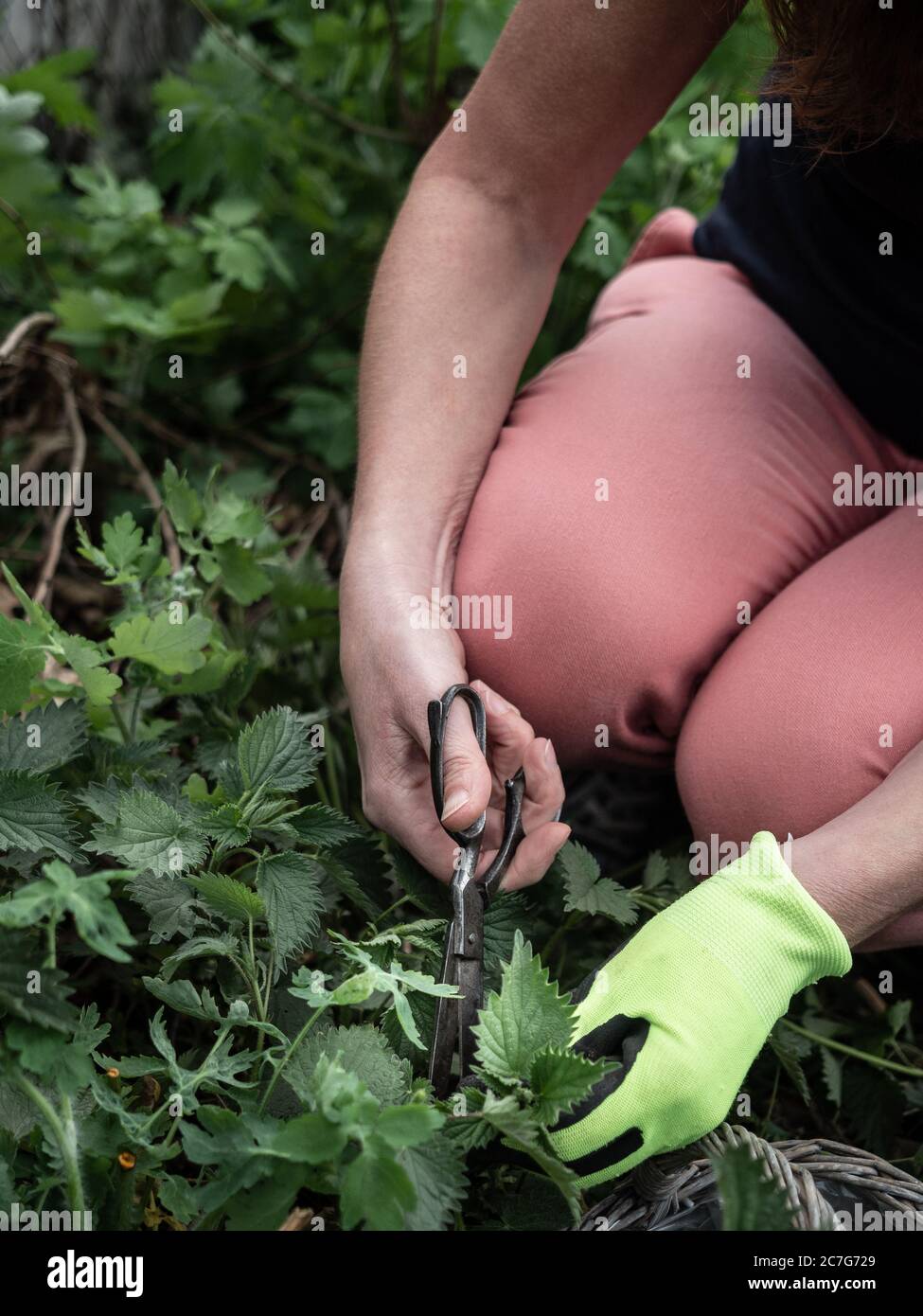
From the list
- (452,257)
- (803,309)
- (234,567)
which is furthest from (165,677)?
(803,309)

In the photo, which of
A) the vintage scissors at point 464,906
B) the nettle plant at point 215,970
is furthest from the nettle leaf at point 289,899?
the vintage scissors at point 464,906

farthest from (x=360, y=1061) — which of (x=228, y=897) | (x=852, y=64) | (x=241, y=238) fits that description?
(x=241, y=238)

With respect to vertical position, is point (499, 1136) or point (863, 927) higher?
point (863, 927)

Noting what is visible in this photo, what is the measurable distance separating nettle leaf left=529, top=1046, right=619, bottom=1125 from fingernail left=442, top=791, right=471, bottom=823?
201 millimetres

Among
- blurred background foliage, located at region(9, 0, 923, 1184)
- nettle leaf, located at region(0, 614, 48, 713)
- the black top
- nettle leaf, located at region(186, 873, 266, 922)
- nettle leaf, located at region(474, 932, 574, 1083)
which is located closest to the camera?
nettle leaf, located at region(474, 932, 574, 1083)

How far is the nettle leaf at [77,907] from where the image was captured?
2.45ft

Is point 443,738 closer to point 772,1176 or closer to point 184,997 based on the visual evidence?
point 184,997

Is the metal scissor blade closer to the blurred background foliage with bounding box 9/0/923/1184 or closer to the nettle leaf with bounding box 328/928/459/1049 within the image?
the nettle leaf with bounding box 328/928/459/1049

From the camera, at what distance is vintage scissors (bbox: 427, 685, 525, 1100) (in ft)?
3.10

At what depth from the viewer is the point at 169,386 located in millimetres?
1939

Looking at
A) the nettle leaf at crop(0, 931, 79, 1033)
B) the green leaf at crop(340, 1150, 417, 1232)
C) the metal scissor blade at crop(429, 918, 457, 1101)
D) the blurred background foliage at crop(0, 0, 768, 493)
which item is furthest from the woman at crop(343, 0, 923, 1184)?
the blurred background foliage at crop(0, 0, 768, 493)

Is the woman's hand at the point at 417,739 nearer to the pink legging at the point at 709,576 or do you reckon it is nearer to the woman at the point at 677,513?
the woman at the point at 677,513

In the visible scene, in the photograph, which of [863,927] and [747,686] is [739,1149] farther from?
[747,686]
